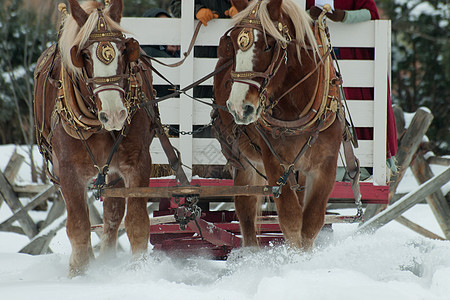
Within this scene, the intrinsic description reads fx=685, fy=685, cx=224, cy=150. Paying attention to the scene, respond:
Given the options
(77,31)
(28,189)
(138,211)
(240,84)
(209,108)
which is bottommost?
(28,189)

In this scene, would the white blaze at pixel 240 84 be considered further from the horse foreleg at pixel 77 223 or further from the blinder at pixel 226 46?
the horse foreleg at pixel 77 223

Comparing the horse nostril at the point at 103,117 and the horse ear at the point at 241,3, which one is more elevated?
the horse ear at the point at 241,3

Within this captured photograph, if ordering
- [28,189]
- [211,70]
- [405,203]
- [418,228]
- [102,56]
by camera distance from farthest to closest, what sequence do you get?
[28,189], [418,228], [405,203], [211,70], [102,56]

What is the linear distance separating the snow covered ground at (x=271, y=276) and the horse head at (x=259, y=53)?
0.89 meters

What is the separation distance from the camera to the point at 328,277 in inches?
132

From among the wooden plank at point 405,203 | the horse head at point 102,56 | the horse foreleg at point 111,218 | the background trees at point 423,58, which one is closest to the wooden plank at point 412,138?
the wooden plank at point 405,203

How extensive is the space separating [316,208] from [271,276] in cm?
59

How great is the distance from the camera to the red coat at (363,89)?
4.88 meters

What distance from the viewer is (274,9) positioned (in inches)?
149

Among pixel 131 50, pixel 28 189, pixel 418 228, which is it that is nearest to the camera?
pixel 131 50

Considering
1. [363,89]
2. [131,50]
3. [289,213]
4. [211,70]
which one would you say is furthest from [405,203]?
[131,50]

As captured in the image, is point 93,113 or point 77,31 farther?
point 93,113

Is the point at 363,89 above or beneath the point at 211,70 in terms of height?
beneath

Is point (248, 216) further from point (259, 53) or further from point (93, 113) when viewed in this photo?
Answer: point (259, 53)
